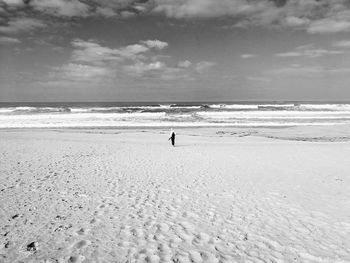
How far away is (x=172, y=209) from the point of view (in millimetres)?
7676

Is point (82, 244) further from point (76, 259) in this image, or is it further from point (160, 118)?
point (160, 118)

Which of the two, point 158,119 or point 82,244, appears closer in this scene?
point 82,244

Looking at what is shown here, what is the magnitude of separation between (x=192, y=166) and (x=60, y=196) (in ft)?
20.8

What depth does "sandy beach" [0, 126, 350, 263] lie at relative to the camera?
5430 millimetres

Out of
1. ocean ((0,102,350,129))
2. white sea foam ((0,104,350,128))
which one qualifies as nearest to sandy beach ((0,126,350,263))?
ocean ((0,102,350,129))

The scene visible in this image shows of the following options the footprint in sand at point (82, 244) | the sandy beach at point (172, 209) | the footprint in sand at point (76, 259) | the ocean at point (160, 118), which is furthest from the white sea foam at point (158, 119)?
the footprint in sand at point (76, 259)

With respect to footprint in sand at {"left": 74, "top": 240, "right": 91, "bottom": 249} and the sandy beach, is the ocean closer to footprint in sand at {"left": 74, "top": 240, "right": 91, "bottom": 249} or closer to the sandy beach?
the sandy beach

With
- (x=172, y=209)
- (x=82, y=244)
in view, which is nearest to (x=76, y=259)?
(x=82, y=244)

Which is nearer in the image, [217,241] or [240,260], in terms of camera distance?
[240,260]

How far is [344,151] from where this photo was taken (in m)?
17.0

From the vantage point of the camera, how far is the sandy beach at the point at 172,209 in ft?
17.8

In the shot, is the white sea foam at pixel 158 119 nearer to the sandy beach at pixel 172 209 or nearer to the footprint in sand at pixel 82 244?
the sandy beach at pixel 172 209

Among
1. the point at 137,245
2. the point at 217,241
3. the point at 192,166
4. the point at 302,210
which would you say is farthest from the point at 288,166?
the point at 137,245

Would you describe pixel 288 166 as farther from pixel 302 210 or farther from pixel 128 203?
pixel 128 203
